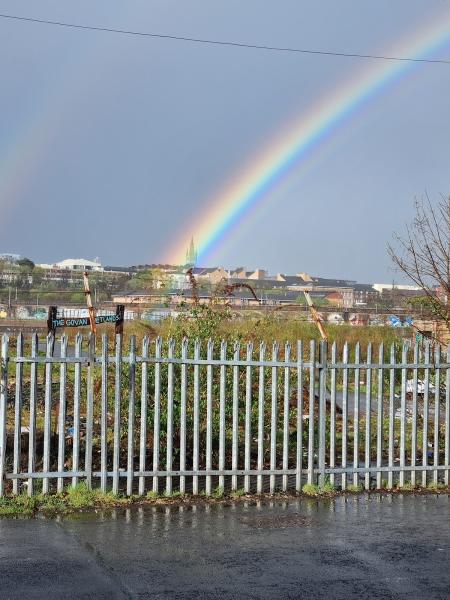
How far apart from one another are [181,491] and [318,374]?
214 cm

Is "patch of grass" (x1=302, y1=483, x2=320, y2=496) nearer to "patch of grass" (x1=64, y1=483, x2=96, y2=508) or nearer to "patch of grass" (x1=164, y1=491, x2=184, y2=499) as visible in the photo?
"patch of grass" (x1=164, y1=491, x2=184, y2=499)

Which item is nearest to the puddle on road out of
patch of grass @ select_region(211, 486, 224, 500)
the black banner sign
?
patch of grass @ select_region(211, 486, 224, 500)

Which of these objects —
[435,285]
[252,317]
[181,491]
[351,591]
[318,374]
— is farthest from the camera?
[252,317]

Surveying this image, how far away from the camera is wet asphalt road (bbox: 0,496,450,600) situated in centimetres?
585

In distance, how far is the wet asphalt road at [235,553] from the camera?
19.2ft

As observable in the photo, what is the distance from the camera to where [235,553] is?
22.4ft

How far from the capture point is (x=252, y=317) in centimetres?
2273

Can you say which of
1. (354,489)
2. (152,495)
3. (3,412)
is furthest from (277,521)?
(3,412)

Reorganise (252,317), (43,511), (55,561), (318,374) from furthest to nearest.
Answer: (252,317), (318,374), (43,511), (55,561)

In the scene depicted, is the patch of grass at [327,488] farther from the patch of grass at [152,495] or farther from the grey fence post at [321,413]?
the patch of grass at [152,495]

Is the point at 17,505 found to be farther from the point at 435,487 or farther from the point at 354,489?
the point at 435,487

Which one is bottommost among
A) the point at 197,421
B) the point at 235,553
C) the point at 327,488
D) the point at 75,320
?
the point at 235,553

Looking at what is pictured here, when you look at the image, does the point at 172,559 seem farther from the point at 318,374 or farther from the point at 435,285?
the point at 435,285

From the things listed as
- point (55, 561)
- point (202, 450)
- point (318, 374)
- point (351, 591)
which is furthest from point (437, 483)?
point (55, 561)
